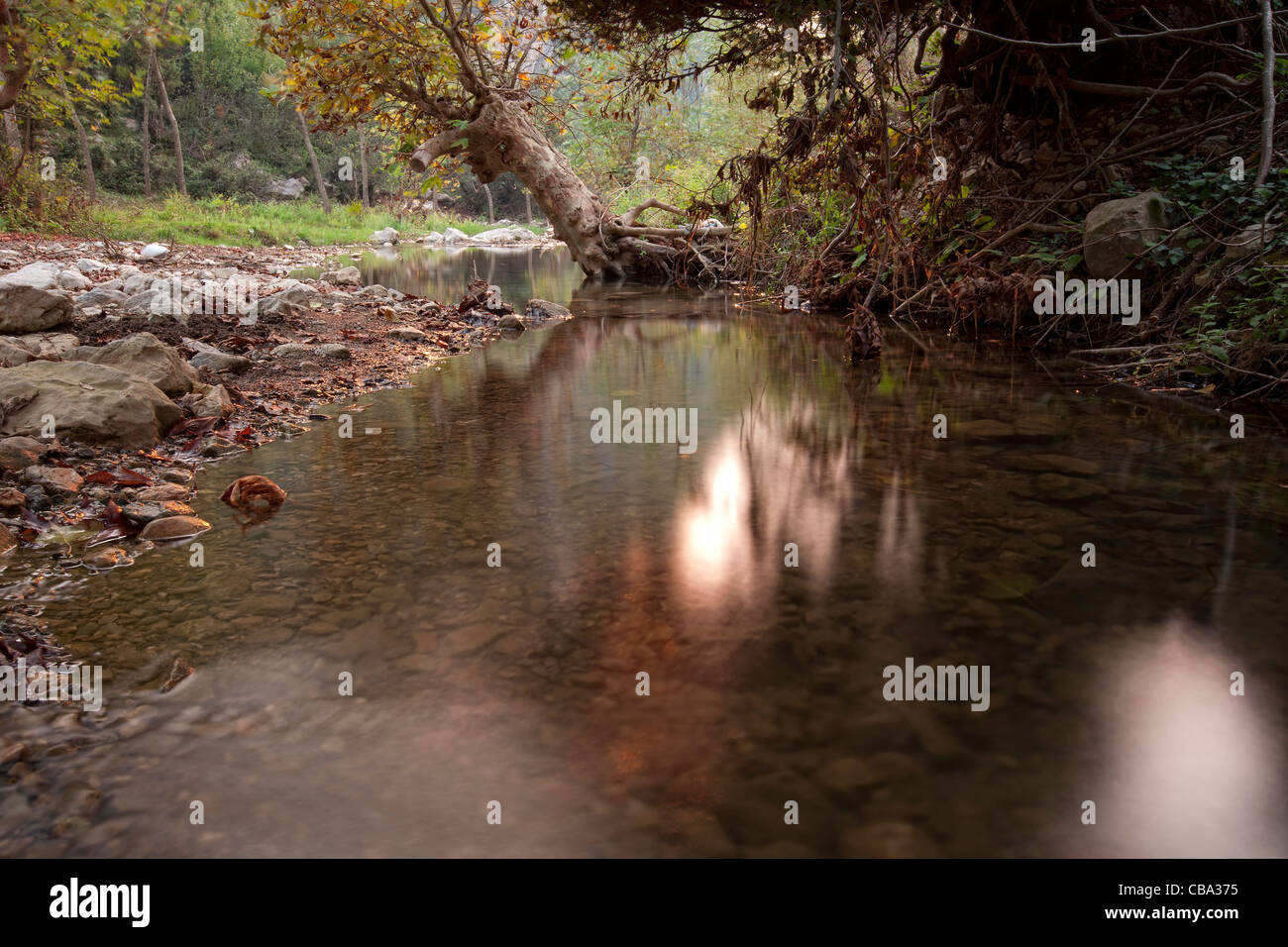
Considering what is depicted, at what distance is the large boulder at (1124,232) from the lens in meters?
6.41

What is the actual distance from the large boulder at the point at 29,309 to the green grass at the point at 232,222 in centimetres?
1162

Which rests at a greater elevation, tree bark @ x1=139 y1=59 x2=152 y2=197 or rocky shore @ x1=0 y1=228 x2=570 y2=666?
tree bark @ x1=139 y1=59 x2=152 y2=197

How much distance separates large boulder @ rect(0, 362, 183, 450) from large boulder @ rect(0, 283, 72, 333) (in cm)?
238

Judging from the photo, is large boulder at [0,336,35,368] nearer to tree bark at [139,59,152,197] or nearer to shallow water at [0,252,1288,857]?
shallow water at [0,252,1288,857]

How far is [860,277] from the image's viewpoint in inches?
379

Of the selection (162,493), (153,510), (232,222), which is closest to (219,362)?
(162,493)

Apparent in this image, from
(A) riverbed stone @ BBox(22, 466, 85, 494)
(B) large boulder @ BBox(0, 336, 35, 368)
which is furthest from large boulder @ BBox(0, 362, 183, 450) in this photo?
(B) large boulder @ BBox(0, 336, 35, 368)

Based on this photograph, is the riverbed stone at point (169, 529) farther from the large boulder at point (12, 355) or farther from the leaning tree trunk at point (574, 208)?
the leaning tree trunk at point (574, 208)

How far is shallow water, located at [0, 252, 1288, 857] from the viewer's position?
184cm

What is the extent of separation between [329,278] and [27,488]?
11103mm

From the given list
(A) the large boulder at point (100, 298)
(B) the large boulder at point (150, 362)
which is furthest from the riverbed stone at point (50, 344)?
(A) the large boulder at point (100, 298)

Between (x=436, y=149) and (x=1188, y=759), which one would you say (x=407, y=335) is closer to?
(x=436, y=149)

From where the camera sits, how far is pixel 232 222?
2403 centimetres

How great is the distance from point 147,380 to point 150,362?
37 cm
